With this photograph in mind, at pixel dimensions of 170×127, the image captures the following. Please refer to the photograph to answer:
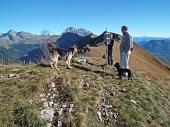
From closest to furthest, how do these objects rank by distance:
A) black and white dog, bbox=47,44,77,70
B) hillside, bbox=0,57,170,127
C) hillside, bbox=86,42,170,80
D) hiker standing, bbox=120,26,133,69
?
1. hillside, bbox=0,57,170,127
2. black and white dog, bbox=47,44,77,70
3. hiker standing, bbox=120,26,133,69
4. hillside, bbox=86,42,170,80

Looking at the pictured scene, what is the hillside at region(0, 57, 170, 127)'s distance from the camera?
42.5 feet

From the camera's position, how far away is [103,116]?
14.3 metres

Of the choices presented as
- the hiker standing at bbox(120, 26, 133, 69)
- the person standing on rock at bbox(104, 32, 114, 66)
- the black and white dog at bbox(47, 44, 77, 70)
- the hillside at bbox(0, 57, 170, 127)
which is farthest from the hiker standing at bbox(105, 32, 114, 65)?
the hillside at bbox(0, 57, 170, 127)

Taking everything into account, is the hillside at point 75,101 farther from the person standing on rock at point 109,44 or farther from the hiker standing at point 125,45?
the person standing on rock at point 109,44

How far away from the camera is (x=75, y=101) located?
14367mm

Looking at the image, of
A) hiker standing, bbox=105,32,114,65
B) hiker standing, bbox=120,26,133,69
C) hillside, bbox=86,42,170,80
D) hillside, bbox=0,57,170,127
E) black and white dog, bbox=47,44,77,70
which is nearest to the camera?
hillside, bbox=0,57,170,127

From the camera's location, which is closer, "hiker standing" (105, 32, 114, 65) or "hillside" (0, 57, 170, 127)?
"hillside" (0, 57, 170, 127)

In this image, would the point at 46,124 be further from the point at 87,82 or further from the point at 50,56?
the point at 50,56

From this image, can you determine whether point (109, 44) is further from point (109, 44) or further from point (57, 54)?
point (57, 54)

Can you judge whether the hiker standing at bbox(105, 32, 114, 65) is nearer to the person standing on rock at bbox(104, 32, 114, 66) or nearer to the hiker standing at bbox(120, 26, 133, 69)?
the person standing on rock at bbox(104, 32, 114, 66)

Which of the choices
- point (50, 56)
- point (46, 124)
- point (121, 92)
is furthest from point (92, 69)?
point (46, 124)

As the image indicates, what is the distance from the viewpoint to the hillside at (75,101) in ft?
42.5

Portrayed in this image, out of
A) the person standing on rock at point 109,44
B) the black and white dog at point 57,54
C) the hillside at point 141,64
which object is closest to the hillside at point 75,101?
the black and white dog at point 57,54

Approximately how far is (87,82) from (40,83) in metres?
2.96
